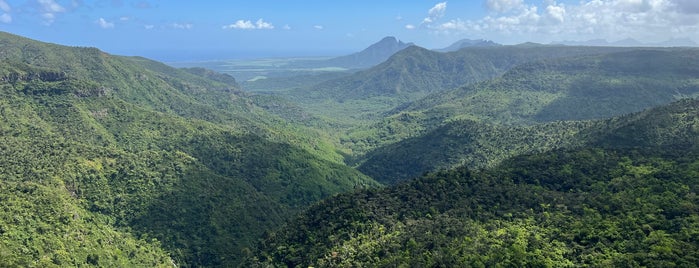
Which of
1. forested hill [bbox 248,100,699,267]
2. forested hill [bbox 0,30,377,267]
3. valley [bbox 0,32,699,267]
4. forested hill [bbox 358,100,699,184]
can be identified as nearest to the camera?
forested hill [bbox 248,100,699,267]

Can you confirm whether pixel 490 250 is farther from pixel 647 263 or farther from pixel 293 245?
pixel 293 245

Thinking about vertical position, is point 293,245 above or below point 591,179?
below

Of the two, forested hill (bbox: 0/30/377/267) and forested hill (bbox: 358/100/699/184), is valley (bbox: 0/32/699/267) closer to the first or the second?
forested hill (bbox: 0/30/377/267)

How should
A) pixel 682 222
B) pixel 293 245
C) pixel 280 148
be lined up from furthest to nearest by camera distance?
pixel 280 148, pixel 293 245, pixel 682 222

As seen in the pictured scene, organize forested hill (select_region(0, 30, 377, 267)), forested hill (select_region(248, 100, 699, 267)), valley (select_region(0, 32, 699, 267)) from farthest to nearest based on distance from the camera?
forested hill (select_region(0, 30, 377, 267))
valley (select_region(0, 32, 699, 267))
forested hill (select_region(248, 100, 699, 267))

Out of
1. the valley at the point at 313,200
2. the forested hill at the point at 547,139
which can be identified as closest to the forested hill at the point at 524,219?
the valley at the point at 313,200

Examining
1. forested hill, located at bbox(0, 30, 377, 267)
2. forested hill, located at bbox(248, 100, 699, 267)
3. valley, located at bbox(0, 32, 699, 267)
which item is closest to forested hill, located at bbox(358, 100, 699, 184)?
valley, located at bbox(0, 32, 699, 267)

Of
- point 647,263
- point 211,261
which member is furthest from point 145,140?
point 647,263
